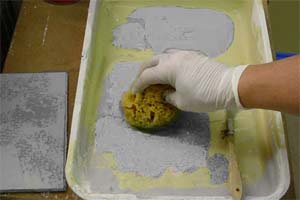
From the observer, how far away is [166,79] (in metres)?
0.88

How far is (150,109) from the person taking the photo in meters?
0.93

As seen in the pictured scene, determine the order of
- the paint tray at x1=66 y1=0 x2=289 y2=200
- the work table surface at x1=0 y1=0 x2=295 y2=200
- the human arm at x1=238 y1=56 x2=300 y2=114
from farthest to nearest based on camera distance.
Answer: the work table surface at x1=0 y1=0 x2=295 y2=200 → the paint tray at x1=66 y1=0 x2=289 y2=200 → the human arm at x1=238 y1=56 x2=300 y2=114

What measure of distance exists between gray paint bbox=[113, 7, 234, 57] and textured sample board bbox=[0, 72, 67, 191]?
215 millimetres

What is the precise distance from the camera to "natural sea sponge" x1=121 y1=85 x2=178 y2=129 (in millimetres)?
926

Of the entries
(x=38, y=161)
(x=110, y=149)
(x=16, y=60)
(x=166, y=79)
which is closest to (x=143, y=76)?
(x=166, y=79)

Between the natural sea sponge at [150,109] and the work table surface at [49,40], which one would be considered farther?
the work table surface at [49,40]

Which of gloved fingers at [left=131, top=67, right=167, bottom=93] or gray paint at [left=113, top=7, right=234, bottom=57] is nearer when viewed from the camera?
gloved fingers at [left=131, top=67, right=167, bottom=93]

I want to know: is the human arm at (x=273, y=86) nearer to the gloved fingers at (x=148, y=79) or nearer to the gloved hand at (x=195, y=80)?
the gloved hand at (x=195, y=80)

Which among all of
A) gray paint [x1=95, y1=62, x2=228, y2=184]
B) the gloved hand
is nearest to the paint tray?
gray paint [x1=95, y1=62, x2=228, y2=184]

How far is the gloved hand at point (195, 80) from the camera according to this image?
807mm

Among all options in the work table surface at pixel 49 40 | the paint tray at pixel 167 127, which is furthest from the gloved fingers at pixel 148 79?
the work table surface at pixel 49 40

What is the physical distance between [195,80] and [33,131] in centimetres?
39

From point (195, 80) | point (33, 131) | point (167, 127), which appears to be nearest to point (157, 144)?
point (167, 127)

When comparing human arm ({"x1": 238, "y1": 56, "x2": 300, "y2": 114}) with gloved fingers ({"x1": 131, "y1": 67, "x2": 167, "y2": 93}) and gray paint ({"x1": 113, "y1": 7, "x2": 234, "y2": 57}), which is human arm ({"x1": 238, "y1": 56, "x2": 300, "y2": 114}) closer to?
gloved fingers ({"x1": 131, "y1": 67, "x2": 167, "y2": 93})
